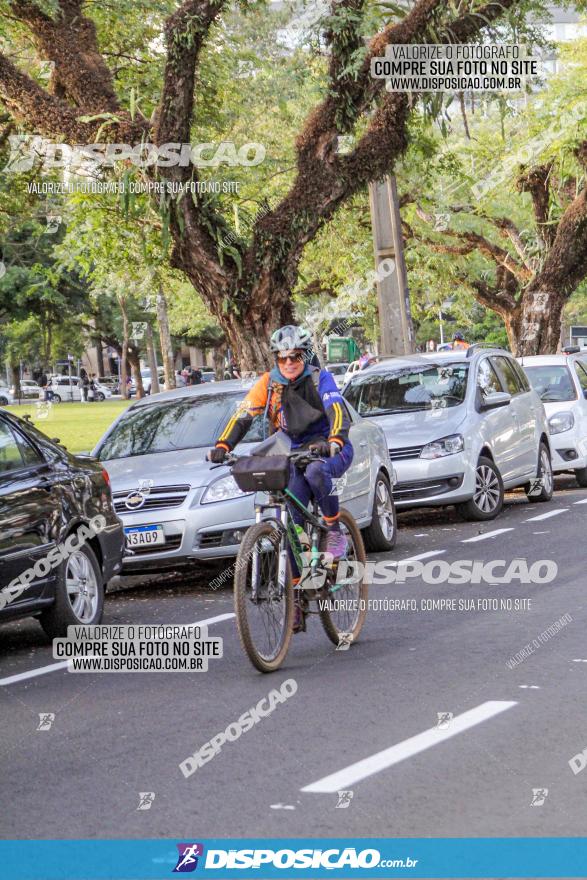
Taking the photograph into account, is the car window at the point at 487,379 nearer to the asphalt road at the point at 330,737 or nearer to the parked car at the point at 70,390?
the asphalt road at the point at 330,737

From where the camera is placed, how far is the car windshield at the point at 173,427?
12.5m

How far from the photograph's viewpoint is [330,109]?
1711 centimetres

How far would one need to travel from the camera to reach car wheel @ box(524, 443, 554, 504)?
17438 mm

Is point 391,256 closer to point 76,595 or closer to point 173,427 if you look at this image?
point 173,427

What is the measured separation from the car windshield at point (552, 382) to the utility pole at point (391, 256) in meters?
2.23

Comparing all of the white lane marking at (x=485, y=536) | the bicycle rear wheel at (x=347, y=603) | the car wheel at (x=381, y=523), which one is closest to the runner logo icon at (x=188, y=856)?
the bicycle rear wheel at (x=347, y=603)

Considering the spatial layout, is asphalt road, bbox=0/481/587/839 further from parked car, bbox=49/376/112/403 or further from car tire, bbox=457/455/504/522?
parked car, bbox=49/376/112/403

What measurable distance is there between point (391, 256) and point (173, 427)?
9.76 m

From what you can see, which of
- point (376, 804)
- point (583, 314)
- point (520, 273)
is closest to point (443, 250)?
point (520, 273)

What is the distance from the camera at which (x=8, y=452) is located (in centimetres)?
913

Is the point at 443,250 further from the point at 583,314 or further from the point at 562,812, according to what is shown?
the point at 583,314

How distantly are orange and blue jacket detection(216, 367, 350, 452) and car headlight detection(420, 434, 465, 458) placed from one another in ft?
21.7

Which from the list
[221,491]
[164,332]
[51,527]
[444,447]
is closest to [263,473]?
[51,527]

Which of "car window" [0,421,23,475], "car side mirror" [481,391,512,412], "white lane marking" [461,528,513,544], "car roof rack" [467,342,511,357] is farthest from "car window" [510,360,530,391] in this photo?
"car window" [0,421,23,475]
